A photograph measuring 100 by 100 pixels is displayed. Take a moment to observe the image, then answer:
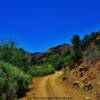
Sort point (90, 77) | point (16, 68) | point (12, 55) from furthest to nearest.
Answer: point (12, 55), point (90, 77), point (16, 68)

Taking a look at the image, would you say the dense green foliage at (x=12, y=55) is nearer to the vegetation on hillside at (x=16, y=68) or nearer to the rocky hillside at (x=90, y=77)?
the vegetation on hillside at (x=16, y=68)

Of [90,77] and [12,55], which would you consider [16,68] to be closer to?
[90,77]

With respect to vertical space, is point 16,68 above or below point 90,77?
above

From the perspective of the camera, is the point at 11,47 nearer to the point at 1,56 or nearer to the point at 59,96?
the point at 1,56

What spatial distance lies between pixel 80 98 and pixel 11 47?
71.3ft

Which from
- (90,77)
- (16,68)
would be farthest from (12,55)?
(90,77)

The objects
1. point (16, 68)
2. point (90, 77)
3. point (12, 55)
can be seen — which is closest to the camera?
point (16, 68)

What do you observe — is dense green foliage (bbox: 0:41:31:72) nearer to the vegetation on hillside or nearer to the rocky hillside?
the vegetation on hillside

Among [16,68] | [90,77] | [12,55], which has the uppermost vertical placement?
Answer: [12,55]

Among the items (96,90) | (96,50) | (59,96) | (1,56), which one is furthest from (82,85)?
(1,56)

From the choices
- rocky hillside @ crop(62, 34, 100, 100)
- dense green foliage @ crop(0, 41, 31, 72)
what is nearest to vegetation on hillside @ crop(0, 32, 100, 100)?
dense green foliage @ crop(0, 41, 31, 72)

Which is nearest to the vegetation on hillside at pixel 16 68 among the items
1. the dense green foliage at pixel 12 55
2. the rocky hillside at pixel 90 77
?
the dense green foliage at pixel 12 55

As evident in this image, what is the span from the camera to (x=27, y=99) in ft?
98.4

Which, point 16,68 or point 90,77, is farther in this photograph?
point 90,77
